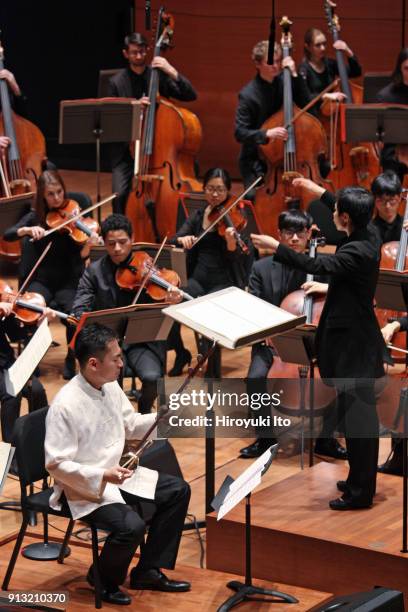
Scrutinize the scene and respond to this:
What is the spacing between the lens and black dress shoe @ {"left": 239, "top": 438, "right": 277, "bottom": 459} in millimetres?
5105

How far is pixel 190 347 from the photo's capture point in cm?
665

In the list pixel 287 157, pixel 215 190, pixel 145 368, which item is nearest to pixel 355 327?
pixel 145 368

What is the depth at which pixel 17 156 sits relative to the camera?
22.6ft

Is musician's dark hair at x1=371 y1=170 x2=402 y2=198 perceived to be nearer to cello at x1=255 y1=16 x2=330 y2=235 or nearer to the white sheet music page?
cello at x1=255 y1=16 x2=330 y2=235

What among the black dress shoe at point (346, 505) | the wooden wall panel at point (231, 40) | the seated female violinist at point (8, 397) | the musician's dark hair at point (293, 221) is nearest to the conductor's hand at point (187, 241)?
the musician's dark hair at point (293, 221)

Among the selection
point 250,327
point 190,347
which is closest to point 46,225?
point 190,347

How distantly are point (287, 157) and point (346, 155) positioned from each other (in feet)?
1.31

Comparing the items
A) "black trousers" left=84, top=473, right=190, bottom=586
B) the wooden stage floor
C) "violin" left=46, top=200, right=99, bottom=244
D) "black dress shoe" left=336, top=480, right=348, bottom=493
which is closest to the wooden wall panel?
"violin" left=46, top=200, right=99, bottom=244

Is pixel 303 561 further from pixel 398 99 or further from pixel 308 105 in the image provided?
pixel 398 99

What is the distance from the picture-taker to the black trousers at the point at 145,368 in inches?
205

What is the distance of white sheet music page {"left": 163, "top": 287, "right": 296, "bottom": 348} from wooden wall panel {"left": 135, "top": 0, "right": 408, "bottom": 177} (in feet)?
19.5

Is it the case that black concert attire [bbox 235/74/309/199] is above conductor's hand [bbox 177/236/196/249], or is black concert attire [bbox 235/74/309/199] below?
above

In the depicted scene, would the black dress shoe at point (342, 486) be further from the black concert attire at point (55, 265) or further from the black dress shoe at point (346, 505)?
the black concert attire at point (55, 265)

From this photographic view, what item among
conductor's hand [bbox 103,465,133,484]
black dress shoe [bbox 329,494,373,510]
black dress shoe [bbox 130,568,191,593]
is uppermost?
conductor's hand [bbox 103,465,133,484]
